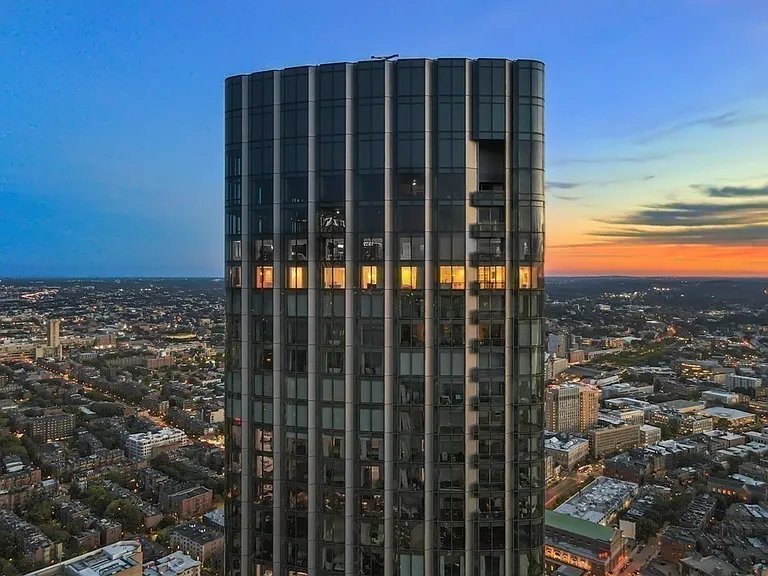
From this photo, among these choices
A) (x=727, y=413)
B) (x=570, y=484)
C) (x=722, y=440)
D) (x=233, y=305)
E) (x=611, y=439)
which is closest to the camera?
(x=233, y=305)

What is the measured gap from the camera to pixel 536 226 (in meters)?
21.3

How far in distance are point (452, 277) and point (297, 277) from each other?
19.4 ft

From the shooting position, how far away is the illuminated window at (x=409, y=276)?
20906mm

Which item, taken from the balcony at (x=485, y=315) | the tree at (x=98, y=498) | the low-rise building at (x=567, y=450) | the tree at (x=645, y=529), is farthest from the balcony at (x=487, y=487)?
the low-rise building at (x=567, y=450)

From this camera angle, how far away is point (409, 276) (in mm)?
20922

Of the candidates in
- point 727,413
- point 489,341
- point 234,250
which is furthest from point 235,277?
point 727,413

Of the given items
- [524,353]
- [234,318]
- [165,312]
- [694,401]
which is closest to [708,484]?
[694,401]

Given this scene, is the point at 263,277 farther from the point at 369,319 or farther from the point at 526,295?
the point at 526,295

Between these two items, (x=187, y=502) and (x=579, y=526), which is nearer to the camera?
(x=579, y=526)

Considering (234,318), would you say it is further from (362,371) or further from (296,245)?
(362,371)

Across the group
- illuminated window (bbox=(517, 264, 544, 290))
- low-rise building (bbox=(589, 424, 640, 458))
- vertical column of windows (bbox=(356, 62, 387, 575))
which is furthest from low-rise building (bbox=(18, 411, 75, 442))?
illuminated window (bbox=(517, 264, 544, 290))

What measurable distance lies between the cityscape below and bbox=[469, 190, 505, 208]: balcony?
14.8 metres

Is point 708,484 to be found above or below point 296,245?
below

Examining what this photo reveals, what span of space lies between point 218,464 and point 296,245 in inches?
3650
